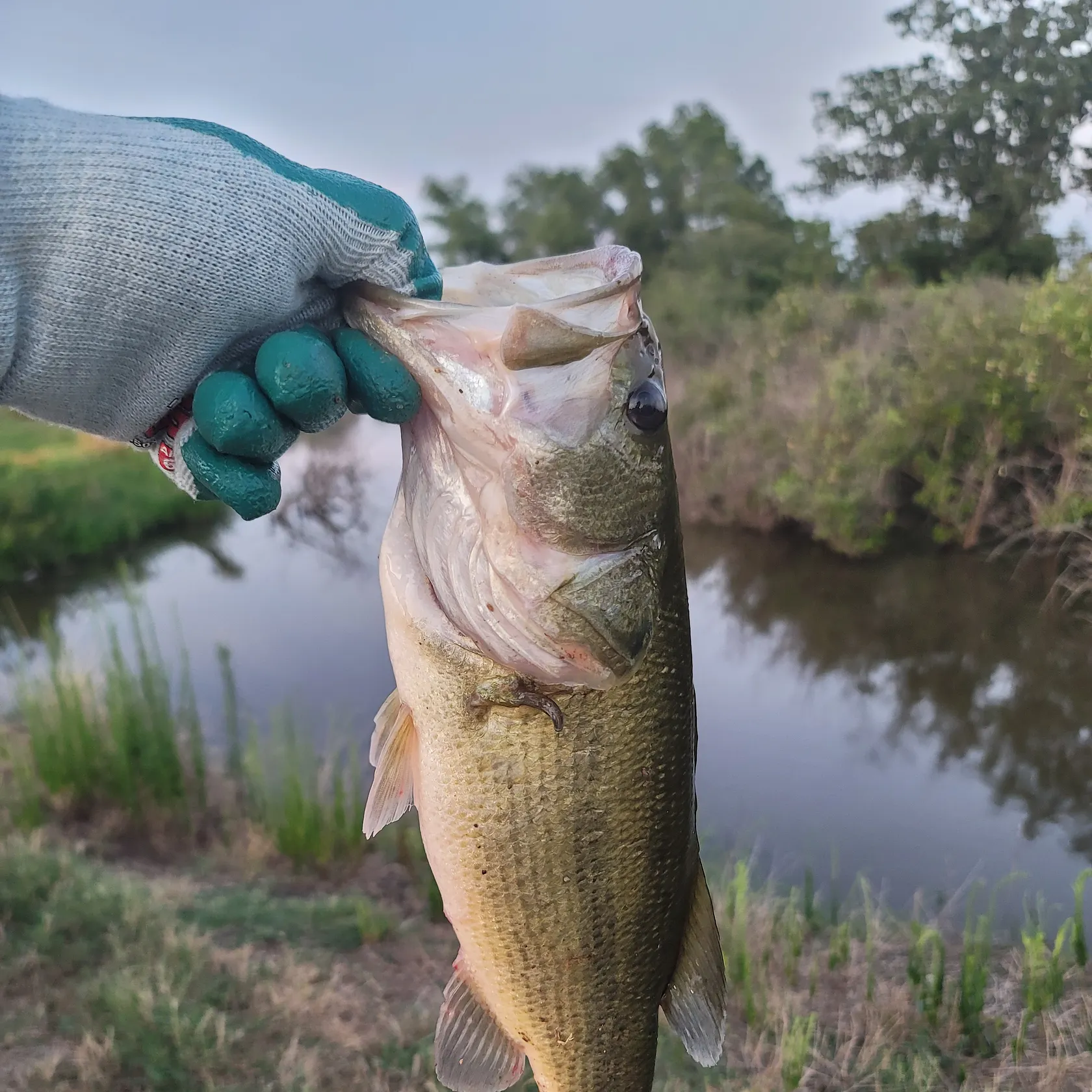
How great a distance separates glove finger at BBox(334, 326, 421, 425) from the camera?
56.6 inches

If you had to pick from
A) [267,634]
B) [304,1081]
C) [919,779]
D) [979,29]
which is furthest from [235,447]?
[979,29]

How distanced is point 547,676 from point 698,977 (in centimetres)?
77

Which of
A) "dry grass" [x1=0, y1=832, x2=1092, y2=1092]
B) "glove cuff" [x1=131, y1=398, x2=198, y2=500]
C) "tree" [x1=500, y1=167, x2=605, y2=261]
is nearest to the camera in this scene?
"glove cuff" [x1=131, y1=398, x2=198, y2=500]

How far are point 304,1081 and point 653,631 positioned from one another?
8.54ft

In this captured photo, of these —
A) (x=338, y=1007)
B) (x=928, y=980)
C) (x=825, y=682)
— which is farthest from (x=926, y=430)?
(x=338, y=1007)

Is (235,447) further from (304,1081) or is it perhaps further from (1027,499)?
(1027,499)

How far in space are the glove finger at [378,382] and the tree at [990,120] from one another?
21.1m

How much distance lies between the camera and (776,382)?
13.2 m

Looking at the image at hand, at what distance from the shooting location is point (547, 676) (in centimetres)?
150

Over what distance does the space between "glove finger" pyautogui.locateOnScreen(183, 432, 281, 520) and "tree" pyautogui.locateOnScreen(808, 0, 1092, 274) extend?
2118cm

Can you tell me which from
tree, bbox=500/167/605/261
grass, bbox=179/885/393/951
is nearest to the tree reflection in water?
grass, bbox=179/885/393/951

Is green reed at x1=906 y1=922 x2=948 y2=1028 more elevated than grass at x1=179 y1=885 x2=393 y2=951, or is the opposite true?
green reed at x1=906 y1=922 x2=948 y2=1028

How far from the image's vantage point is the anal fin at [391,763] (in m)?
1.64

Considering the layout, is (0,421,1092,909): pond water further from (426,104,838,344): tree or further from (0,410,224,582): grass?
(426,104,838,344): tree
